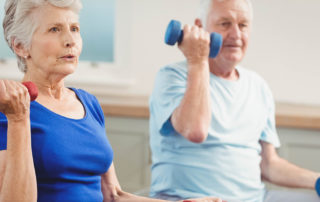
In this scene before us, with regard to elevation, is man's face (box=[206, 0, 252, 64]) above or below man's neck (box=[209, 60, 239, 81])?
above

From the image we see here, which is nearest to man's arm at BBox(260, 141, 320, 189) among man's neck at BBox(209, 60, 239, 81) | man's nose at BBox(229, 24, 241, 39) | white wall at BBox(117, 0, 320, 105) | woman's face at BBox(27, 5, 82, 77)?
man's neck at BBox(209, 60, 239, 81)

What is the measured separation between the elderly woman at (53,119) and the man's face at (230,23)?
0.78 metres

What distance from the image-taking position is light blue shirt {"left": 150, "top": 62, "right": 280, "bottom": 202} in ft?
5.90

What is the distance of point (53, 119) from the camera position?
1195 millimetres

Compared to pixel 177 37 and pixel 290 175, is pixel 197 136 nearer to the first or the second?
pixel 177 37

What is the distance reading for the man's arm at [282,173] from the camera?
6.57 feet

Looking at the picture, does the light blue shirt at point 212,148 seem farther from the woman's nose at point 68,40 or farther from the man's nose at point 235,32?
the woman's nose at point 68,40

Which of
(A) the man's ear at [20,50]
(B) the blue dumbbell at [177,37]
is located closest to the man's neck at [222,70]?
(B) the blue dumbbell at [177,37]

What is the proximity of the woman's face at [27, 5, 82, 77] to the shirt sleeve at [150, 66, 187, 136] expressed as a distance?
23.4 inches

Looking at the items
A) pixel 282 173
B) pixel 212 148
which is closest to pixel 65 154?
pixel 212 148

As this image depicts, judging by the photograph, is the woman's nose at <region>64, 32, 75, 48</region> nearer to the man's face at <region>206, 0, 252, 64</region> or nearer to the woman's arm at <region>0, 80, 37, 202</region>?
the woman's arm at <region>0, 80, 37, 202</region>

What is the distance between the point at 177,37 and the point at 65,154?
67 centimetres

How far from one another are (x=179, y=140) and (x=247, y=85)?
Answer: 40 cm

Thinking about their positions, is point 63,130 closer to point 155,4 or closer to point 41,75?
point 41,75
